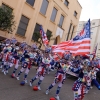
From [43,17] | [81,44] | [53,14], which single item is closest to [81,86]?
[81,44]

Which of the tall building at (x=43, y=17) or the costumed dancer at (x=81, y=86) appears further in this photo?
the tall building at (x=43, y=17)

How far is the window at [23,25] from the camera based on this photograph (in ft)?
63.0

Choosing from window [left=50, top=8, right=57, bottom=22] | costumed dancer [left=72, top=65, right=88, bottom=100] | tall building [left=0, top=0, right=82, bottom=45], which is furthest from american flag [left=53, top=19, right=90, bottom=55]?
window [left=50, top=8, right=57, bottom=22]

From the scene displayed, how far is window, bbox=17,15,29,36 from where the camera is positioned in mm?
19208

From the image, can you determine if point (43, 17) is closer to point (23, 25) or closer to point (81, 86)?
point (23, 25)

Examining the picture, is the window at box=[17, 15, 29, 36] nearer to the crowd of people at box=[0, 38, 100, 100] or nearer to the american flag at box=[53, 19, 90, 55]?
Result: the crowd of people at box=[0, 38, 100, 100]

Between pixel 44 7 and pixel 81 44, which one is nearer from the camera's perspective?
pixel 81 44

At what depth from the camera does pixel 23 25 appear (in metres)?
19.7

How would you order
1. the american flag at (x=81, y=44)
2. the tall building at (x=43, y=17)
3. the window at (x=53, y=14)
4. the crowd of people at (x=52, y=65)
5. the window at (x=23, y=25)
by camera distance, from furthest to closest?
the window at (x=53, y=14), the window at (x=23, y=25), the tall building at (x=43, y=17), the american flag at (x=81, y=44), the crowd of people at (x=52, y=65)

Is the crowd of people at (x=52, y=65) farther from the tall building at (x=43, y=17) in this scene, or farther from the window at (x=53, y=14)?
the window at (x=53, y=14)

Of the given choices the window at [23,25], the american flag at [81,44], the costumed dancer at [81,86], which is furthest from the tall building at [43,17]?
the costumed dancer at [81,86]

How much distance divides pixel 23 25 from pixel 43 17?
3524mm

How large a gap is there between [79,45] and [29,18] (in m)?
13.2

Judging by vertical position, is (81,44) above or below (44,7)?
below
